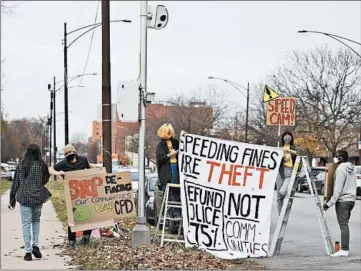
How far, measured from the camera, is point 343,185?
10.5 metres

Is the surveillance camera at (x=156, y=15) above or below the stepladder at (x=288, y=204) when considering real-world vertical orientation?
above

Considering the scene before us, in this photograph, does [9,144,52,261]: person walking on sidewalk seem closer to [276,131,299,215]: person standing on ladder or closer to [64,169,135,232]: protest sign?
[64,169,135,232]: protest sign

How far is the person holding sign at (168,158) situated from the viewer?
11133 mm

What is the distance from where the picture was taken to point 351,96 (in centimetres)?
5478

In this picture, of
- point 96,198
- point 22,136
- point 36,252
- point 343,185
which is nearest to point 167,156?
point 96,198

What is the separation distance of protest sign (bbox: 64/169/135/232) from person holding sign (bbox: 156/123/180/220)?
61 centimetres

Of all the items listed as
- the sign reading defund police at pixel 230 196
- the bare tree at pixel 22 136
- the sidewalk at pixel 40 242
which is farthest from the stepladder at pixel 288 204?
the bare tree at pixel 22 136

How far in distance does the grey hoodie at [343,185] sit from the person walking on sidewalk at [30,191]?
4402 millimetres

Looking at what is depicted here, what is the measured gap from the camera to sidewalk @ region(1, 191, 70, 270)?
29.9 ft

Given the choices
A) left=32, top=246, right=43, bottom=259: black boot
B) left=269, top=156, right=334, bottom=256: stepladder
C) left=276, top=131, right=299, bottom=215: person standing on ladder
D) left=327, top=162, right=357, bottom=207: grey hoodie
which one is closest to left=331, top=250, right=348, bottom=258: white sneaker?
left=269, top=156, right=334, bottom=256: stepladder

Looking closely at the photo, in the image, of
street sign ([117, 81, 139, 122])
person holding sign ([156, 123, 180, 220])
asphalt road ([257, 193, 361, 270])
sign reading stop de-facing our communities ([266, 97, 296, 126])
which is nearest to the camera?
asphalt road ([257, 193, 361, 270])

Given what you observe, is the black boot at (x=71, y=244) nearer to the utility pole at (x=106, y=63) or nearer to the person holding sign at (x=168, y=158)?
the person holding sign at (x=168, y=158)

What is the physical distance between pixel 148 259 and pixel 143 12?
4.00 meters

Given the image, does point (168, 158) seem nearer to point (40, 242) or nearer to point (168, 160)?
point (168, 160)
